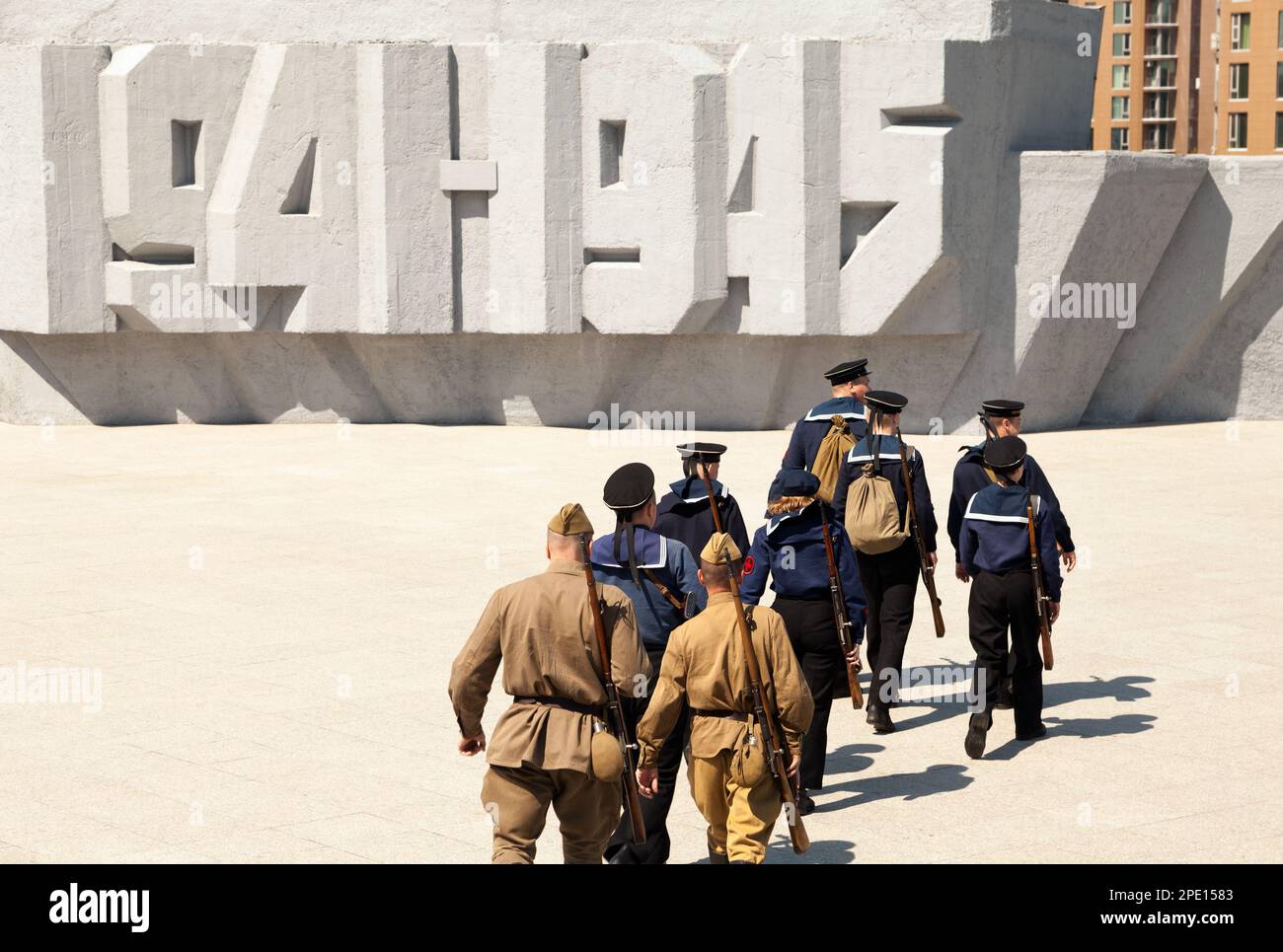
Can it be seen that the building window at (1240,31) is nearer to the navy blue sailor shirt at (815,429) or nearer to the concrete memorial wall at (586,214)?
the concrete memorial wall at (586,214)

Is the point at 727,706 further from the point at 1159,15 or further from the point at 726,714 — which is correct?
the point at 1159,15

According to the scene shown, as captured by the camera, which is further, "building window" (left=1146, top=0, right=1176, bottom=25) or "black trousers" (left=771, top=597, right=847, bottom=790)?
"building window" (left=1146, top=0, right=1176, bottom=25)

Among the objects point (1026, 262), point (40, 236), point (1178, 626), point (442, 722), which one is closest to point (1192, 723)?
point (1178, 626)

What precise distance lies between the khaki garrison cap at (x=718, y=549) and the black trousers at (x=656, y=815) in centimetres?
56

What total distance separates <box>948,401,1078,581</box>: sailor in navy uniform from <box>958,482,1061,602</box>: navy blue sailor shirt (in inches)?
5.2

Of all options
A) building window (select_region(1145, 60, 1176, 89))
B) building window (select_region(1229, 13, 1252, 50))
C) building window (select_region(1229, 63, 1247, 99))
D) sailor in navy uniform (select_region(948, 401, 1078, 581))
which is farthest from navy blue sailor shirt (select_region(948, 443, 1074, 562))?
building window (select_region(1145, 60, 1176, 89))

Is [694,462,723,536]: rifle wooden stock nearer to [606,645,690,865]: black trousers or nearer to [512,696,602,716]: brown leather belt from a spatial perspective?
[606,645,690,865]: black trousers

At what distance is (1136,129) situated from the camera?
83062 millimetres

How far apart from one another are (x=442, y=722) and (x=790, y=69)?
42.9 feet

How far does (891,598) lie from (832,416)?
3.59 ft

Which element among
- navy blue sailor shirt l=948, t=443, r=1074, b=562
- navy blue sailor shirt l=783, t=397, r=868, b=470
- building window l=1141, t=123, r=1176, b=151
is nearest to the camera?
navy blue sailor shirt l=948, t=443, r=1074, b=562

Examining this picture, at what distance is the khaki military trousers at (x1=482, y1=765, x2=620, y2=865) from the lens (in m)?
6.06

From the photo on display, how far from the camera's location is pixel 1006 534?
348 inches

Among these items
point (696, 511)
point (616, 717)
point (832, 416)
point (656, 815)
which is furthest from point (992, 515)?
point (616, 717)
